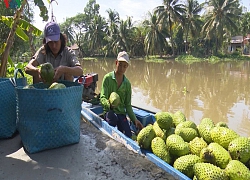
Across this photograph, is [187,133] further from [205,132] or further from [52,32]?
[52,32]

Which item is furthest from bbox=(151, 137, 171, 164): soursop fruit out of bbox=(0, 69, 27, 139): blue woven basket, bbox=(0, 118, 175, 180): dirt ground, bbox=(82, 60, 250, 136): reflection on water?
bbox=(82, 60, 250, 136): reflection on water

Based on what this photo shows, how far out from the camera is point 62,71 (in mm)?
2684

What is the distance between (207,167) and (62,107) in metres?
1.46

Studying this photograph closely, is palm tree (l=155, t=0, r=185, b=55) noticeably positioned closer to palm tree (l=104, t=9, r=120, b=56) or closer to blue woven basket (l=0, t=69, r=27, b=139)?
palm tree (l=104, t=9, r=120, b=56)

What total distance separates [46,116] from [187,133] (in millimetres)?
1453

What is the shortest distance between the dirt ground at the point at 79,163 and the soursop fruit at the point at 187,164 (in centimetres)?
12

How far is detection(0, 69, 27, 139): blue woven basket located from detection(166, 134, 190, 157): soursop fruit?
1.88m

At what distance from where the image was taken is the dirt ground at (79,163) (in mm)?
2002

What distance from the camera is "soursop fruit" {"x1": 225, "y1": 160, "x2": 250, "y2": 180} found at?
1682 millimetres

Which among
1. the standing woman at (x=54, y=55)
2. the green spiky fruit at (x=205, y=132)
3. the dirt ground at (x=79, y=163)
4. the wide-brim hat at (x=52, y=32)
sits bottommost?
the dirt ground at (x=79, y=163)

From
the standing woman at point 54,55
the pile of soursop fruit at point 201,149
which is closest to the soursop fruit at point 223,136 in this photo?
the pile of soursop fruit at point 201,149

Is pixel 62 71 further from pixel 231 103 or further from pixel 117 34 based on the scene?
pixel 117 34

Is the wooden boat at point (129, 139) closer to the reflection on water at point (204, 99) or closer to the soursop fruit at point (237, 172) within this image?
the soursop fruit at point (237, 172)

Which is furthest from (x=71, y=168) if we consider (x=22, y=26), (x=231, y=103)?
(x=231, y=103)
